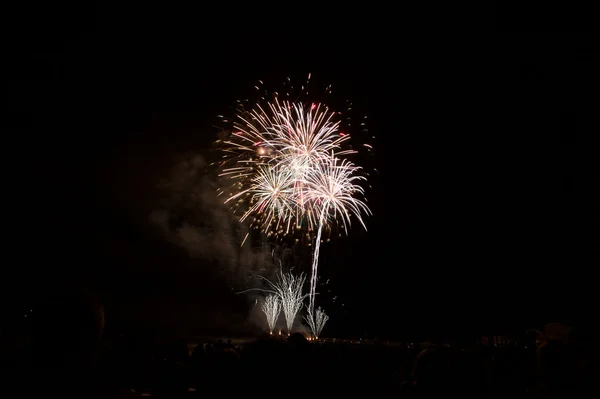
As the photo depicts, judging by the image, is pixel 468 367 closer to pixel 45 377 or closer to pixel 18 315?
pixel 45 377

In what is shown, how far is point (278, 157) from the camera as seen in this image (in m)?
19.1

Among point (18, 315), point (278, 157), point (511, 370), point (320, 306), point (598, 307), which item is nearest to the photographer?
point (511, 370)

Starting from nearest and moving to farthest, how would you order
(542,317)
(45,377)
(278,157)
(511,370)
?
(45,377)
(511,370)
(278,157)
(542,317)

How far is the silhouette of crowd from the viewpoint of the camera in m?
3.20

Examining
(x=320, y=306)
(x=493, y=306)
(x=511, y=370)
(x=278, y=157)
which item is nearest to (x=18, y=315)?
(x=278, y=157)

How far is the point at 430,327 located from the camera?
173ft

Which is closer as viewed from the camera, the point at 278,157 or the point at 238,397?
the point at 238,397

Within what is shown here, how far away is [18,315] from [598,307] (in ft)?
152

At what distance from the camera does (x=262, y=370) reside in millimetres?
3990

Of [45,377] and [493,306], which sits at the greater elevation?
[493,306]

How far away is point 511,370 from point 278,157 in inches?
539

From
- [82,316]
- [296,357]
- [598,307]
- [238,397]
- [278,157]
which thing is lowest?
[238,397]

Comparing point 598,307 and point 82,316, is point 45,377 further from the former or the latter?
point 598,307

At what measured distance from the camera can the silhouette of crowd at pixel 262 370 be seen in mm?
3203
